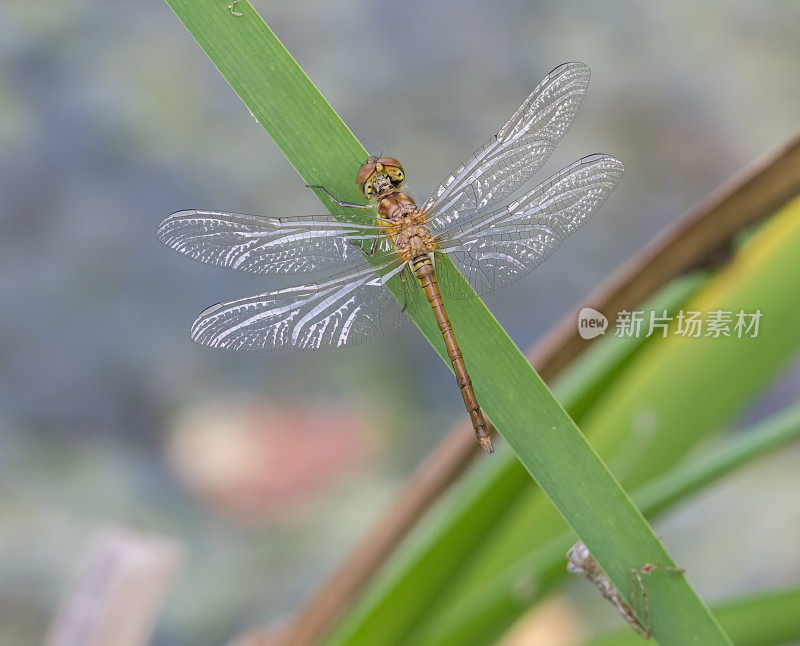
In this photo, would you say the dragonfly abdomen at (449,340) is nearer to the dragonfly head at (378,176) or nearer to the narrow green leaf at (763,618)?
the dragonfly head at (378,176)

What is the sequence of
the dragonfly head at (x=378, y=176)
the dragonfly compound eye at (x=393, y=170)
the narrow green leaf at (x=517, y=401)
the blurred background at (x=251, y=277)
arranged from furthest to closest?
the blurred background at (x=251, y=277), the dragonfly compound eye at (x=393, y=170), the dragonfly head at (x=378, y=176), the narrow green leaf at (x=517, y=401)

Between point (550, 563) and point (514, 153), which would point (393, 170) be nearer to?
point (514, 153)

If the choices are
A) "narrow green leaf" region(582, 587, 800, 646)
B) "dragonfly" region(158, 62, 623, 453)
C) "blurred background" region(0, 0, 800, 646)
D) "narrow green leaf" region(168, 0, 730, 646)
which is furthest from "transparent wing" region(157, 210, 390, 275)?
"blurred background" region(0, 0, 800, 646)

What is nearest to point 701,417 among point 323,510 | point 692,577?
point 692,577

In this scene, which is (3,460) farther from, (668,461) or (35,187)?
(668,461)

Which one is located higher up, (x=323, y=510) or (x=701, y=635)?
(x=323, y=510)

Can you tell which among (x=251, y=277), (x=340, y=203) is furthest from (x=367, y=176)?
(x=251, y=277)

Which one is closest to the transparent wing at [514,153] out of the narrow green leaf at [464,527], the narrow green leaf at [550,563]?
the narrow green leaf at [464,527]

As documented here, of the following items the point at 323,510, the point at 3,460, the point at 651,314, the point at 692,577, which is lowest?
the point at 692,577
